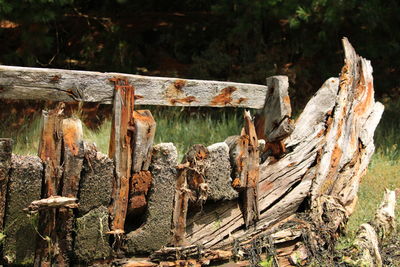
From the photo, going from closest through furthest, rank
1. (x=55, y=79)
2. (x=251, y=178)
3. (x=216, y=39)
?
(x=55, y=79)
(x=251, y=178)
(x=216, y=39)

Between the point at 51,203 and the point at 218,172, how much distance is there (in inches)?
47.3

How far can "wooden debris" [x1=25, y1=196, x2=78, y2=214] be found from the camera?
142 inches

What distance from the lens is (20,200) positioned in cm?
368

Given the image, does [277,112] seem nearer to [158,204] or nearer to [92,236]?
[158,204]

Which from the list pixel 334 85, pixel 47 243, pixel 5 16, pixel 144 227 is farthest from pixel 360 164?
pixel 5 16

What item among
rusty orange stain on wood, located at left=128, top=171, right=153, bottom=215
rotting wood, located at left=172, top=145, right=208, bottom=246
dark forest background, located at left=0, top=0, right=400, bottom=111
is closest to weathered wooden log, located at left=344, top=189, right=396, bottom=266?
rotting wood, located at left=172, top=145, right=208, bottom=246

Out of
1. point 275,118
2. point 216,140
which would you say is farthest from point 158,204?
point 216,140

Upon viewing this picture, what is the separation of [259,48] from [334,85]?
14.9 feet

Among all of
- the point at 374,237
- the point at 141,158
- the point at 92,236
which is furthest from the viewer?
the point at 374,237

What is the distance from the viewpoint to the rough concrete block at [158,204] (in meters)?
4.07

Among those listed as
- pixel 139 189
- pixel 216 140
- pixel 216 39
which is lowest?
pixel 139 189

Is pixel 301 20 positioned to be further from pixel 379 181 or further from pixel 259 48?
pixel 379 181

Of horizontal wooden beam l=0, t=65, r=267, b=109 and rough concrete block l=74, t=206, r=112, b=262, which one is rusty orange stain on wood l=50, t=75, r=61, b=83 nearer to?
horizontal wooden beam l=0, t=65, r=267, b=109

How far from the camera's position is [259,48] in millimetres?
10031
